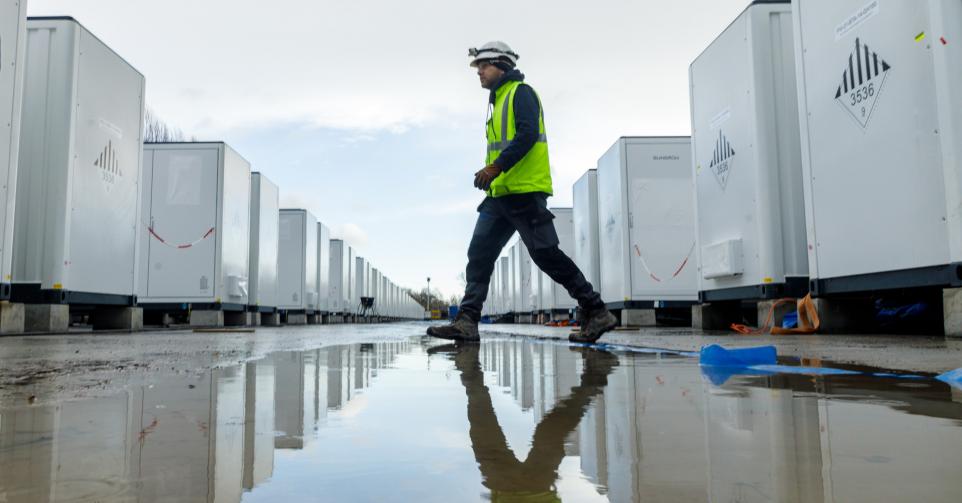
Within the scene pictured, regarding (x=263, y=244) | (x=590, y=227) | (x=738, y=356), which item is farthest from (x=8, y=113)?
(x=590, y=227)

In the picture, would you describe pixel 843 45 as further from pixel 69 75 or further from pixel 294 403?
pixel 69 75

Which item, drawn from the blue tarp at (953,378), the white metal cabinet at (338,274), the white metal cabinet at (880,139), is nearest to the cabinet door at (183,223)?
the white metal cabinet at (880,139)

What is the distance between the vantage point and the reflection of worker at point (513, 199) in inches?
152

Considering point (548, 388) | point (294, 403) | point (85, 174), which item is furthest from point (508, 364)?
point (85, 174)

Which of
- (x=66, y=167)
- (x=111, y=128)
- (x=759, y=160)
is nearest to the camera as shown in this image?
(x=759, y=160)

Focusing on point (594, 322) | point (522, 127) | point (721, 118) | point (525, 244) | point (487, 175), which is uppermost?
point (721, 118)

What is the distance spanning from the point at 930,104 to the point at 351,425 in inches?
168

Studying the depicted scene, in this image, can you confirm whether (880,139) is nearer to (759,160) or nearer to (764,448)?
(759,160)

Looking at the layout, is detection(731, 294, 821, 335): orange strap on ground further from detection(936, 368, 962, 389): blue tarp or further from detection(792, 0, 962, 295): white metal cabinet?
detection(936, 368, 962, 389): blue tarp

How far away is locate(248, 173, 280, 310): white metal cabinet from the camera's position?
44.1ft

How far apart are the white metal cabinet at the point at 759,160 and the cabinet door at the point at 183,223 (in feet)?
26.4

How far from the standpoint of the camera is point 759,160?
5941mm

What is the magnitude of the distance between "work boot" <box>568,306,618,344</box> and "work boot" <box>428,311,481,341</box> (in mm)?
711

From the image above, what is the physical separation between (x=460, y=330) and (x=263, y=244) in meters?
10.8
